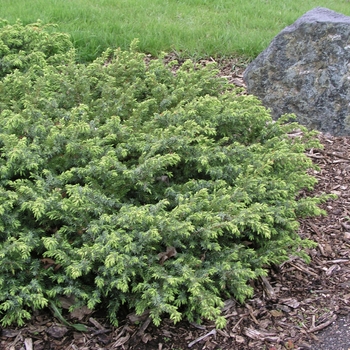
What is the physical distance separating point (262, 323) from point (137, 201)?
1046 mm

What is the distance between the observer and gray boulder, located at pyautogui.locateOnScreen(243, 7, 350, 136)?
489 centimetres

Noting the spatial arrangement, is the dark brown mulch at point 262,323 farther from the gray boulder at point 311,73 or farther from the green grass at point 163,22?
the green grass at point 163,22

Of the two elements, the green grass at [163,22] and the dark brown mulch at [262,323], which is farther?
the green grass at [163,22]

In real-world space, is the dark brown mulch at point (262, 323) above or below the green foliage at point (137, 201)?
below

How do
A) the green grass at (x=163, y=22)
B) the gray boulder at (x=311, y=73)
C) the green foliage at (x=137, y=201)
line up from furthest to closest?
the green grass at (x=163, y=22)
the gray boulder at (x=311, y=73)
the green foliage at (x=137, y=201)

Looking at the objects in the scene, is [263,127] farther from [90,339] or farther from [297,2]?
[297,2]

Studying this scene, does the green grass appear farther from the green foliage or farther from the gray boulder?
the green foliage

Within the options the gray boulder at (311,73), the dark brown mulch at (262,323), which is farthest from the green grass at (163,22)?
the dark brown mulch at (262,323)

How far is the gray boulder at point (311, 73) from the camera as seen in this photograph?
16.0 feet

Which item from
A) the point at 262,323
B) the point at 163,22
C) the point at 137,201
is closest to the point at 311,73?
the point at 163,22

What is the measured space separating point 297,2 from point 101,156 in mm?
6095

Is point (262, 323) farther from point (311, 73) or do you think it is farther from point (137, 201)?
point (311, 73)

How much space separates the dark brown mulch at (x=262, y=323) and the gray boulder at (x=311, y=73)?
1.75 meters

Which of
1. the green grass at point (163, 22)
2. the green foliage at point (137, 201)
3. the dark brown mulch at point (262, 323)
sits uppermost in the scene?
the green grass at point (163, 22)
